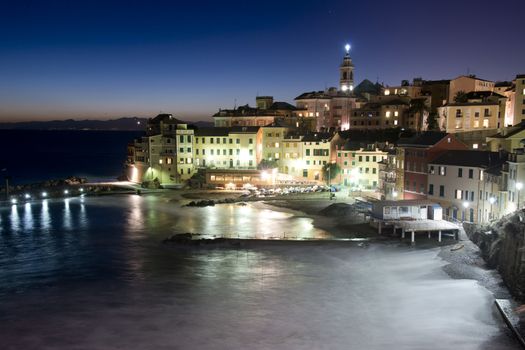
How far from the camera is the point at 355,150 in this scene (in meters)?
65.9

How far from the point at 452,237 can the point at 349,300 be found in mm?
15243

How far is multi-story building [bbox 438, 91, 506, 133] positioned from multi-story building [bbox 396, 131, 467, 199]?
14.4 meters

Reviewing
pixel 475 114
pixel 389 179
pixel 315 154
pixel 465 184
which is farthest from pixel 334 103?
pixel 465 184

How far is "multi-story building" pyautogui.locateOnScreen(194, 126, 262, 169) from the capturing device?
242ft

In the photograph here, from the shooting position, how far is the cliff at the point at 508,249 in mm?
26445

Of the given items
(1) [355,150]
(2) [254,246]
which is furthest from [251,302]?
(1) [355,150]

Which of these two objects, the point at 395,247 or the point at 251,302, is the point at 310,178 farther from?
the point at 251,302

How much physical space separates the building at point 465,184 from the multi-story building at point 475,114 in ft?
60.1

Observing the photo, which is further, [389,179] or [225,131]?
[225,131]

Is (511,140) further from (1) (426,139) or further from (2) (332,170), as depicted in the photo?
(2) (332,170)

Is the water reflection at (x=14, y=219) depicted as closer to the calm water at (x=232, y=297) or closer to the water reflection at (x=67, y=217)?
the calm water at (x=232, y=297)

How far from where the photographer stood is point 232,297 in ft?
90.1

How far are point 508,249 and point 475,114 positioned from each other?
1366 inches

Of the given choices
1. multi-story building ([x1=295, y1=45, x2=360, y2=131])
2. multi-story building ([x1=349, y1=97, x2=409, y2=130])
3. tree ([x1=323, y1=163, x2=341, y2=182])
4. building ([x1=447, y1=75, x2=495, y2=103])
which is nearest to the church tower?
multi-story building ([x1=295, y1=45, x2=360, y2=131])
